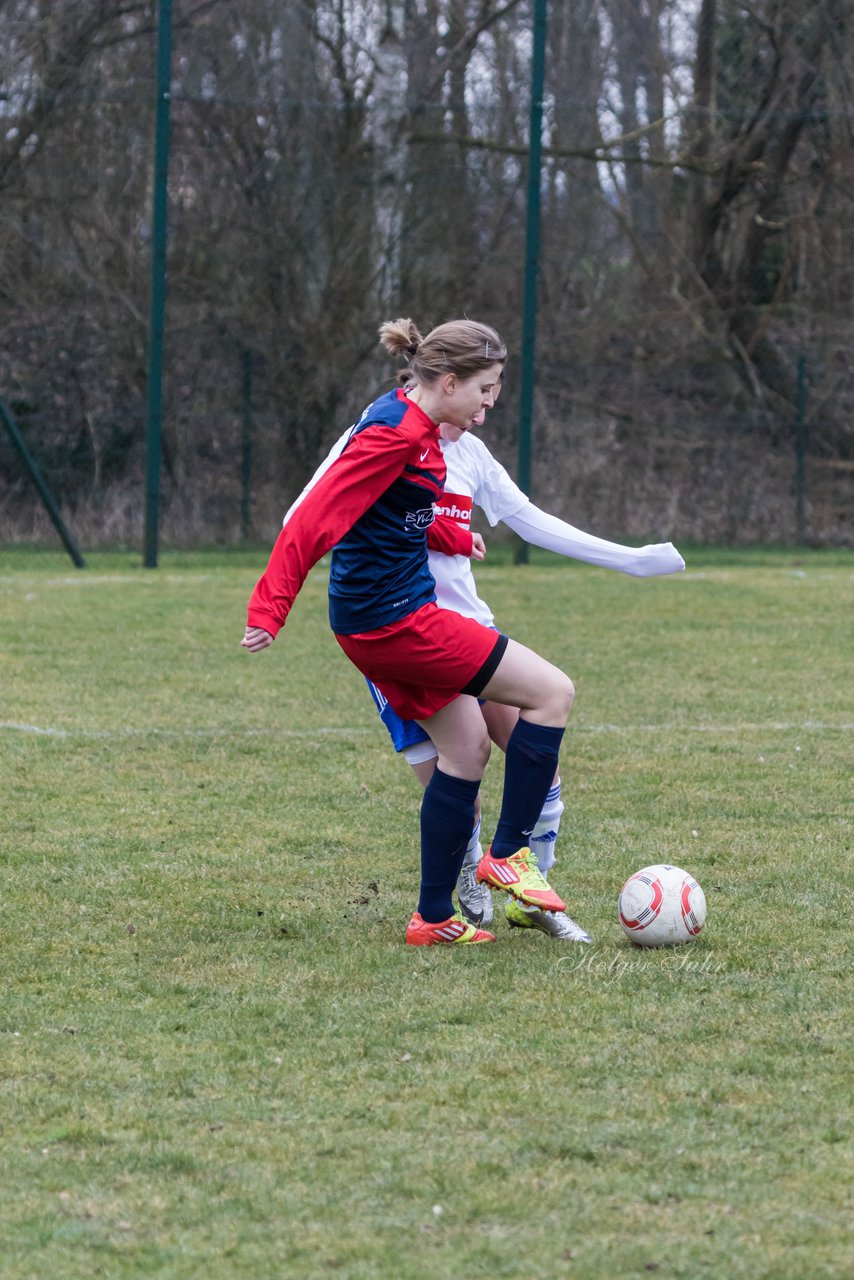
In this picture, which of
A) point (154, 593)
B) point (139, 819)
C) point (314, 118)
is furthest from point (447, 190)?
point (139, 819)

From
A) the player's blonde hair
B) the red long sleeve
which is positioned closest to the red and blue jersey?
the red long sleeve

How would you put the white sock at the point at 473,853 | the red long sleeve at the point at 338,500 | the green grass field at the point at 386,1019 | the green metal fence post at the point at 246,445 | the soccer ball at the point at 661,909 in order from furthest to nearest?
the green metal fence post at the point at 246,445
the white sock at the point at 473,853
the soccer ball at the point at 661,909
the red long sleeve at the point at 338,500
the green grass field at the point at 386,1019

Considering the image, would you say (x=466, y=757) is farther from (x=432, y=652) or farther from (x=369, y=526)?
(x=369, y=526)

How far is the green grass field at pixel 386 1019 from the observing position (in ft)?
8.41

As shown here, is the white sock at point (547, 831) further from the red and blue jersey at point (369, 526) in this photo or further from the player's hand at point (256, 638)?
the player's hand at point (256, 638)

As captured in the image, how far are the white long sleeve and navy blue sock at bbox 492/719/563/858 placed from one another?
1.75 ft

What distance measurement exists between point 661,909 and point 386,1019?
0.87 meters

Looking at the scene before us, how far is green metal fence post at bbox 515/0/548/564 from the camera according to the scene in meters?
14.9

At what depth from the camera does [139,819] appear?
18.5ft

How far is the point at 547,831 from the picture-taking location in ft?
15.0

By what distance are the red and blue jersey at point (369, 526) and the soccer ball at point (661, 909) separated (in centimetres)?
91

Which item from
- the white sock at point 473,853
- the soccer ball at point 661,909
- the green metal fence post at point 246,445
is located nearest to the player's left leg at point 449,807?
the white sock at point 473,853

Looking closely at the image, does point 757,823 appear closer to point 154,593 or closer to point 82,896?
point 82,896

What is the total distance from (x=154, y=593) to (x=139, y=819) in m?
7.19
